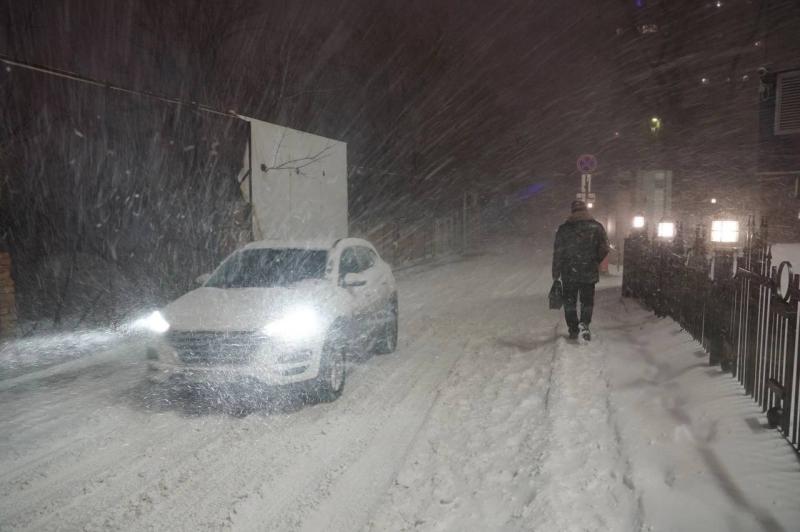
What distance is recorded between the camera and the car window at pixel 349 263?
7277mm

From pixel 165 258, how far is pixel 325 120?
13328mm

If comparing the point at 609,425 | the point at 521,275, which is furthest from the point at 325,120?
the point at 609,425

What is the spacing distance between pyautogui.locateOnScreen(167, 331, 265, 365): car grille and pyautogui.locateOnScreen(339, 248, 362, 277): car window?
178 centimetres

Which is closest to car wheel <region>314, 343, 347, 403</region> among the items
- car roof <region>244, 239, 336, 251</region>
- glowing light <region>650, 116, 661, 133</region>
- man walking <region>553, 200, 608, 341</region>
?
car roof <region>244, 239, 336, 251</region>

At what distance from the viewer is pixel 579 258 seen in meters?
8.21

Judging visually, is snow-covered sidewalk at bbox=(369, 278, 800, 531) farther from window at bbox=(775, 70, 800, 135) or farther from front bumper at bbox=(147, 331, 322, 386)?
window at bbox=(775, 70, 800, 135)

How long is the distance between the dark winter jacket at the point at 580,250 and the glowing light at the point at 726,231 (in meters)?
6.07

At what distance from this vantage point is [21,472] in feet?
14.9

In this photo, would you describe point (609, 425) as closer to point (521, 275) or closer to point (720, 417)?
point (720, 417)

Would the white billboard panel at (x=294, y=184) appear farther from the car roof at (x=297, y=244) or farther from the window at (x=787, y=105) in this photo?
the window at (x=787, y=105)

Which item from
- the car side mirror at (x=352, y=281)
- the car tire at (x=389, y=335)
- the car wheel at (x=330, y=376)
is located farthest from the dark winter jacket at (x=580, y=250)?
the car wheel at (x=330, y=376)

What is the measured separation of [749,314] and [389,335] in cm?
447

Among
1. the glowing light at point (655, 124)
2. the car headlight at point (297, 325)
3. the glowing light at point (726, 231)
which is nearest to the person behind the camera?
the car headlight at point (297, 325)

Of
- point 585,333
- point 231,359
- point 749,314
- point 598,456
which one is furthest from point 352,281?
point 749,314
